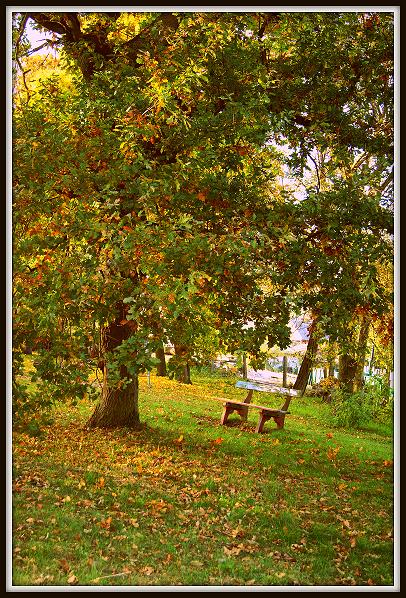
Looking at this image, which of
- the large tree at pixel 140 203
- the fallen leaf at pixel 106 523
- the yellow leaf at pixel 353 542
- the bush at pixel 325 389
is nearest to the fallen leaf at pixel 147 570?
the fallen leaf at pixel 106 523

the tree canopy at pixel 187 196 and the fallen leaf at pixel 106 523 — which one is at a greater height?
the tree canopy at pixel 187 196

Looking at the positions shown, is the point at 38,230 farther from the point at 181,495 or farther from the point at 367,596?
the point at 367,596

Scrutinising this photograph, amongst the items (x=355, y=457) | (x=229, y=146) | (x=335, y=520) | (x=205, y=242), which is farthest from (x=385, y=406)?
(x=205, y=242)

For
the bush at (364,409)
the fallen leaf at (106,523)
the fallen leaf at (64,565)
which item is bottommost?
the fallen leaf at (64,565)

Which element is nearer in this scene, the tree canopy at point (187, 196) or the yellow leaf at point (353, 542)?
the tree canopy at point (187, 196)

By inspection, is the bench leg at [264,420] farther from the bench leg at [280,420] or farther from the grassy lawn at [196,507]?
the grassy lawn at [196,507]

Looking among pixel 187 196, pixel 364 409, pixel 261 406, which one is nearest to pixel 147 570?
pixel 187 196

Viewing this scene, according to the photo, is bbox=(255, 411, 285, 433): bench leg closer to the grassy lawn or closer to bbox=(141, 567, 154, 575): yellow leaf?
the grassy lawn

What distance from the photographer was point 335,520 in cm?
619

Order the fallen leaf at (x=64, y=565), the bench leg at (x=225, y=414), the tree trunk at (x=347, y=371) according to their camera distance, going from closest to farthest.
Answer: the fallen leaf at (x=64, y=565) → the bench leg at (x=225, y=414) → the tree trunk at (x=347, y=371)

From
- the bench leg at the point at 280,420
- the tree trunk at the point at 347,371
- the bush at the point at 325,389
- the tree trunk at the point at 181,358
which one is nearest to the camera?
the tree trunk at the point at 181,358

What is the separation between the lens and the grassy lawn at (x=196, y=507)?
4992mm

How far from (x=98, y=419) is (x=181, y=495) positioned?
7.62ft

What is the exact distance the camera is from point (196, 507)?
625cm
